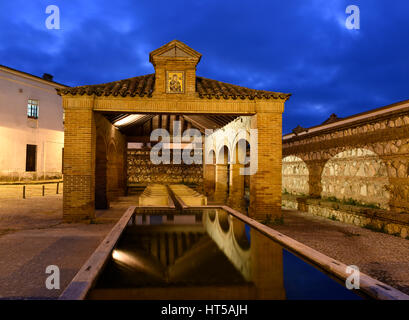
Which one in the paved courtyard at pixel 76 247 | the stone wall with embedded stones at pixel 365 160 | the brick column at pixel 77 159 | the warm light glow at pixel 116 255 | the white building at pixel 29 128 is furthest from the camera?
the white building at pixel 29 128

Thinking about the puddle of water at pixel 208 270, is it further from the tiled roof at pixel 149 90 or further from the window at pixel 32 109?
the window at pixel 32 109

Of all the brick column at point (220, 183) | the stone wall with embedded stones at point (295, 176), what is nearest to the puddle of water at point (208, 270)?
the stone wall with embedded stones at point (295, 176)

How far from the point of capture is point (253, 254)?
12.5 ft

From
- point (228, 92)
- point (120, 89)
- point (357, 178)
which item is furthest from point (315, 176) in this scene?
point (120, 89)

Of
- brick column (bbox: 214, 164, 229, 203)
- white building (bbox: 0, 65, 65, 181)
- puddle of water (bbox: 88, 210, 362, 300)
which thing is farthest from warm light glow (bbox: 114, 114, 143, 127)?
white building (bbox: 0, 65, 65, 181)

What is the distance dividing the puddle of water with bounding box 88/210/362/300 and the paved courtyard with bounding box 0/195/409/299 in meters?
1.02

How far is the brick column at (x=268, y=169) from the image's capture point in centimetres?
822

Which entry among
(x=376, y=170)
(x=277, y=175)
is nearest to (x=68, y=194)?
(x=277, y=175)

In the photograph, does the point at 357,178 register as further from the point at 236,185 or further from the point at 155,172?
the point at 155,172

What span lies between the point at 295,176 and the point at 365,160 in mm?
4263

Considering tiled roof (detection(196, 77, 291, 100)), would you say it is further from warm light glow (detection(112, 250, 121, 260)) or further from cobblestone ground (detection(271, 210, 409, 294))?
warm light glow (detection(112, 250, 121, 260))

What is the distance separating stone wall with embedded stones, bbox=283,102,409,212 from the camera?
6.64 m

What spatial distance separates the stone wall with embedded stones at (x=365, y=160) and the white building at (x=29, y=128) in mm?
20018

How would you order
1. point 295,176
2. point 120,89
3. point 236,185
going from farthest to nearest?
point 236,185, point 295,176, point 120,89
